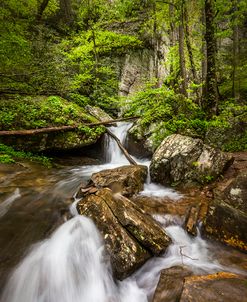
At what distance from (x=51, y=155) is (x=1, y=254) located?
5.73 meters

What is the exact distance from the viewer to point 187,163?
623cm

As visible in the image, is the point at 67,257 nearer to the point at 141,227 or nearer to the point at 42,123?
the point at 141,227

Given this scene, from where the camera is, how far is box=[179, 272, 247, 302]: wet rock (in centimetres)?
253

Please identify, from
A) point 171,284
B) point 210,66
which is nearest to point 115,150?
point 210,66

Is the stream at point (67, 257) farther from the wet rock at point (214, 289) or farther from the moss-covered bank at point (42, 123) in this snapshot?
the moss-covered bank at point (42, 123)

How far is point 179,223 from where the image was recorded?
474 centimetres

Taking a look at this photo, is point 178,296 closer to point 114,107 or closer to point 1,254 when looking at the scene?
point 1,254

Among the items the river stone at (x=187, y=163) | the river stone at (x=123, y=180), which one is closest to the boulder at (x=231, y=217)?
the river stone at (x=187, y=163)

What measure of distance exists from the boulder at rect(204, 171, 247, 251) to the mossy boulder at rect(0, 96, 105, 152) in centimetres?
580

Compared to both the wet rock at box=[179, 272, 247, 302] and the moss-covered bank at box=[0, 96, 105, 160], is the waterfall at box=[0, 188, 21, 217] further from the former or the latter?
the wet rock at box=[179, 272, 247, 302]

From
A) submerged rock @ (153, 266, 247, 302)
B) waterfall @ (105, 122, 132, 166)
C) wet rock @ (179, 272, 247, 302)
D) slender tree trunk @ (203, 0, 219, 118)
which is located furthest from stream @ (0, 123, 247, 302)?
slender tree trunk @ (203, 0, 219, 118)

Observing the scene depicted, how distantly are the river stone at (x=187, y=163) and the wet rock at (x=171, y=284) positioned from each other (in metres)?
2.86

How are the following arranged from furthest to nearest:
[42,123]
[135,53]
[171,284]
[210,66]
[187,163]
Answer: [135,53]
[42,123]
[210,66]
[187,163]
[171,284]

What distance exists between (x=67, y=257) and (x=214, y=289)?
2.31 meters
